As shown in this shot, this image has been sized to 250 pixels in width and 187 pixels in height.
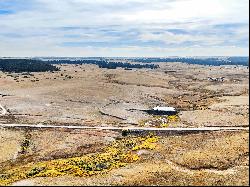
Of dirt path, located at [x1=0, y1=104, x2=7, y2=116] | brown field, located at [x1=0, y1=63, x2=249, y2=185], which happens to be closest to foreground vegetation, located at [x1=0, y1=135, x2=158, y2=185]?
brown field, located at [x1=0, y1=63, x2=249, y2=185]

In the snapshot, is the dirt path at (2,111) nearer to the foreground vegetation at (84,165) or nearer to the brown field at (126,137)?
the brown field at (126,137)

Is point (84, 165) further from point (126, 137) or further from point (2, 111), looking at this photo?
point (2, 111)

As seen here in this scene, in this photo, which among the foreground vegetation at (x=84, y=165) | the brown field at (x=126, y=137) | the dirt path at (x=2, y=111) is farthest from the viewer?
the dirt path at (x=2, y=111)

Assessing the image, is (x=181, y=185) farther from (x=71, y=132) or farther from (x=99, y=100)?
(x=99, y=100)

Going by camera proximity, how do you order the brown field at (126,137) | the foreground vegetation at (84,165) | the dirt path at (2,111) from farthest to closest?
1. the dirt path at (2,111)
2. the foreground vegetation at (84,165)
3. the brown field at (126,137)

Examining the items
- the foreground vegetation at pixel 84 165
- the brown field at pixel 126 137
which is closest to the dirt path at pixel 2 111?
the brown field at pixel 126 137

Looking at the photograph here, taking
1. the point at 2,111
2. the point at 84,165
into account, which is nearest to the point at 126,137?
the point at 84,165

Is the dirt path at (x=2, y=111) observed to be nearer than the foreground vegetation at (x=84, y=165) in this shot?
No

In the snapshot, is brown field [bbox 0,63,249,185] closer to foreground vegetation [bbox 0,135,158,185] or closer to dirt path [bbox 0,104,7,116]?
foreground vegetation [bbox 0,135,158,185]

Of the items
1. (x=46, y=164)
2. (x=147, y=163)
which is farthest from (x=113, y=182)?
(x=46, y=164)

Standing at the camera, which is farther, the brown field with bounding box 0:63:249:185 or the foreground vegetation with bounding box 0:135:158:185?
the foreground vegetation with bounding box 0:135:158:185
